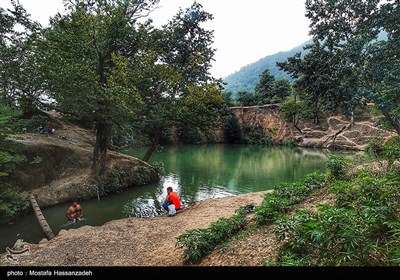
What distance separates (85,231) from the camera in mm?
8922

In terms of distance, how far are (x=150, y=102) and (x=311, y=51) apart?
9.32 meters

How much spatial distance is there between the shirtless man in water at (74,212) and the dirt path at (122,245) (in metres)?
2.08

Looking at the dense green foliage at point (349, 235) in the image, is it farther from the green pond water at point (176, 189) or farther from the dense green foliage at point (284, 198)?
the green pond water at point (176, 189)

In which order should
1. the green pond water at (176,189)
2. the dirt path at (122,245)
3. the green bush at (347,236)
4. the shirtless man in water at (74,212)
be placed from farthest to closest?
A: the shirtless man in water at (74,212)
the green pond water at (176,189)
the dirt path at (122,245)
the green bush at (347,236)

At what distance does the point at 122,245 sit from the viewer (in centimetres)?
728

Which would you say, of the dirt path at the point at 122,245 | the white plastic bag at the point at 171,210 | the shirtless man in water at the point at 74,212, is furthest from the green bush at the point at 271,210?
the shirtless man in water at the point at 74,212

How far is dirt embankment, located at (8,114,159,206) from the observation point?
13492mm

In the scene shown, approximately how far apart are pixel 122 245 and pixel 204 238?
294 cm

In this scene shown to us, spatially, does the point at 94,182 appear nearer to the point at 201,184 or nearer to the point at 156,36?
the point at 201,184

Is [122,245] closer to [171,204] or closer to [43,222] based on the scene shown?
[171,204]

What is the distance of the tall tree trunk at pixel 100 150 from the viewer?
1600cm

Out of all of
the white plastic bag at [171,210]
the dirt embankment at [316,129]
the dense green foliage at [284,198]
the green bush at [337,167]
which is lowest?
the dirt embankment at [316,129]

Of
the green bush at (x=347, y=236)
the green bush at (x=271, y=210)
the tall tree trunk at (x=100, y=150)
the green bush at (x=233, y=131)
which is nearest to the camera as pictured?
the green bush at (x=347, y=236)
